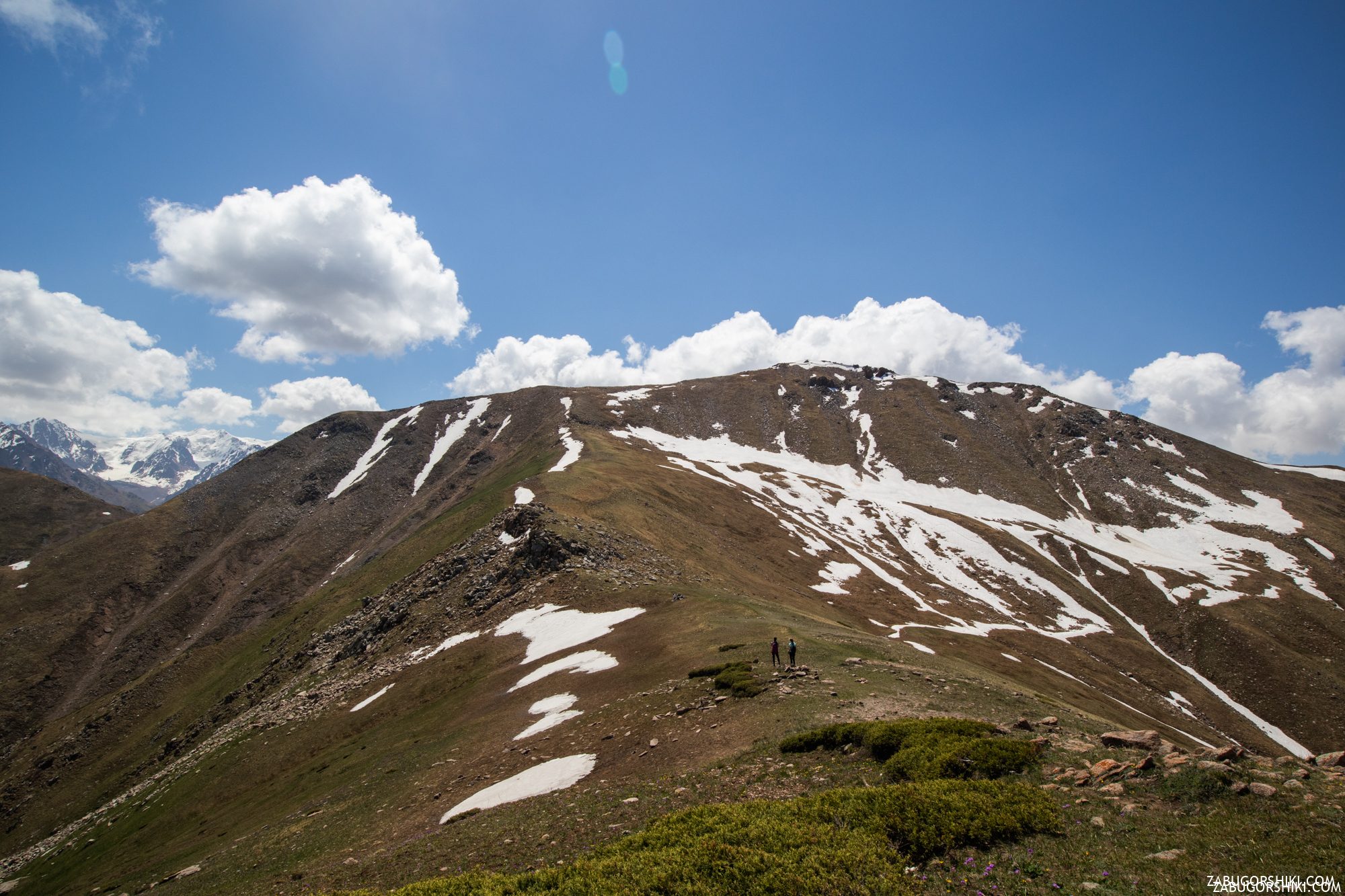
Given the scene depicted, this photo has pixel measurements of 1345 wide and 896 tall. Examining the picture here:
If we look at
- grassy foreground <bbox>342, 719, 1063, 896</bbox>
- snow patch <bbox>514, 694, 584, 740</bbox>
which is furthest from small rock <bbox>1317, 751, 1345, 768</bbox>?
snow patch <bbox>514, 694, 584, 740</bbox>

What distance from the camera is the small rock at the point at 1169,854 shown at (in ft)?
30.8

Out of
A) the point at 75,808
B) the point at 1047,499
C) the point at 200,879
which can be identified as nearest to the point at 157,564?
the point at 75,808

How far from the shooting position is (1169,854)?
9.48m

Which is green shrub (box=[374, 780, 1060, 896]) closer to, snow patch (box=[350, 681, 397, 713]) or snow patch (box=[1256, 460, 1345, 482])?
snow patch (box=[350, 681, 397, 713])

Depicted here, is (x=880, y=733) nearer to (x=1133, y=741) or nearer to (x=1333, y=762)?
(x=1133, y=741)

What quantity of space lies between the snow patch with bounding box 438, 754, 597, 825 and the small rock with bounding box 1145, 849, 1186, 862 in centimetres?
1670

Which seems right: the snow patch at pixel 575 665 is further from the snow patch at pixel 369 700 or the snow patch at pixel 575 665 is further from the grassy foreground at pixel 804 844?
the grassy foreground at pixel 804 844

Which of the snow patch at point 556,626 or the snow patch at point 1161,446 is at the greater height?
the snow patch at point 1161,446

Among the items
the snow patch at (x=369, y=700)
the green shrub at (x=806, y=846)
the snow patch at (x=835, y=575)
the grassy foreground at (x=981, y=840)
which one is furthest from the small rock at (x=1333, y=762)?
the snow patch at (x=835, y=575)

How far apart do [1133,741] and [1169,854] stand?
7139 mm

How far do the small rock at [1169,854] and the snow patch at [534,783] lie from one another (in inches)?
658

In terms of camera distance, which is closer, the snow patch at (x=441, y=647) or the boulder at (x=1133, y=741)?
the boulder at (x=1133, y=741)

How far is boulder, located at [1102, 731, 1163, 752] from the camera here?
15.1 metres

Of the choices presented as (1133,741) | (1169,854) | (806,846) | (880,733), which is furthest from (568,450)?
(1169,854)
